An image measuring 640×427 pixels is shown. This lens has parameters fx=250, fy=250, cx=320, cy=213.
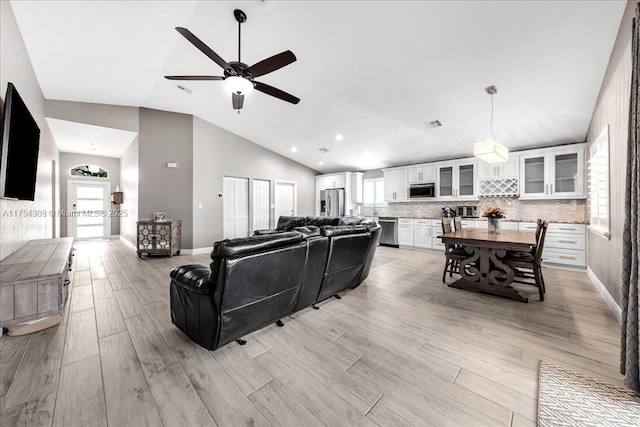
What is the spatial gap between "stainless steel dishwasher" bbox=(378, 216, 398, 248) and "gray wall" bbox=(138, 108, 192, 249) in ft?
16.6

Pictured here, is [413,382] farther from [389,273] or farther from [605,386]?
[389,273]

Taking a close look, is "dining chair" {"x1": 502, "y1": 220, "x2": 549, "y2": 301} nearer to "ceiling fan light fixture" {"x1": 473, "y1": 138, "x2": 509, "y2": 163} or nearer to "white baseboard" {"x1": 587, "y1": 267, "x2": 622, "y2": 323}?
"white baseboard" {"x1": 587, "y1": 267, "x2": 622, "y2": 323}

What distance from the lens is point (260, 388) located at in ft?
5.17

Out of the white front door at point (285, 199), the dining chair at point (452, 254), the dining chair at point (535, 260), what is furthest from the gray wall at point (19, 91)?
the dining chair at point (535, 260)

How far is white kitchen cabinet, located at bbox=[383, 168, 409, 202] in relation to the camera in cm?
695

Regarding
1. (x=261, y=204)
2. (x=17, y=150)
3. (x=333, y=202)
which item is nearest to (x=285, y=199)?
(x=261, y=204)

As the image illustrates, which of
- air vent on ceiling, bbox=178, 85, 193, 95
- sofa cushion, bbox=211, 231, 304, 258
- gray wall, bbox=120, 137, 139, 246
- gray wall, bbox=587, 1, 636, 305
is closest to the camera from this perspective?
sofa cushion, bbox=211, 231, 304, 258

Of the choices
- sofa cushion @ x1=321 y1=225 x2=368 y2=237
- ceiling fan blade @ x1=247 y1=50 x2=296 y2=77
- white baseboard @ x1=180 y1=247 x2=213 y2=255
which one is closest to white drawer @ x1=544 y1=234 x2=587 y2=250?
sofa cushion @ x1=321 y1=225 x2=368 y2=237

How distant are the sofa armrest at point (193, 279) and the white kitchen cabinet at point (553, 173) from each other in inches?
239

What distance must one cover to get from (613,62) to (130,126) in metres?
7.76

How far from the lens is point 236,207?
23.3 feet

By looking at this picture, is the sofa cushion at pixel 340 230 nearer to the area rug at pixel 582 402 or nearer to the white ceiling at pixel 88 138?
the area rug at pixel 582 402

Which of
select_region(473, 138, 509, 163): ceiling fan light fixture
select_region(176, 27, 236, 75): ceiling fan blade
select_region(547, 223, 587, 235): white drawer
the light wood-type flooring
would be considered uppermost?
select_region(176, 27, 236, 75): ceiling fan blade

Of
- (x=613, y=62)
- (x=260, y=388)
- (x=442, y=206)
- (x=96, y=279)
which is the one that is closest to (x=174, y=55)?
(x=96, y=279)
